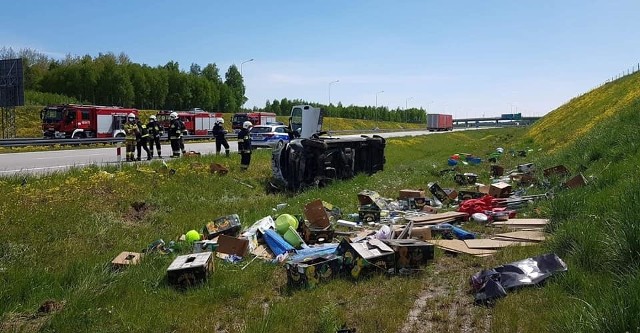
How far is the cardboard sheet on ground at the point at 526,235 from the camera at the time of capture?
6723 millimetres

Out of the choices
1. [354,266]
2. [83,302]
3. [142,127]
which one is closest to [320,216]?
[354,266]

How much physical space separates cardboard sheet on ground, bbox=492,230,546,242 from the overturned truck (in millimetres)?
7502

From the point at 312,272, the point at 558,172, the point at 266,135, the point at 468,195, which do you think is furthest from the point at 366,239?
the point at 266,135

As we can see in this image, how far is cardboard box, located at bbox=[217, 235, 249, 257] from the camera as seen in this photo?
7055 millimetres

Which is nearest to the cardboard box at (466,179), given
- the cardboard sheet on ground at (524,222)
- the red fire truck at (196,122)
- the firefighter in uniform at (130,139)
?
the cardboard sheet on ground at (524,222)

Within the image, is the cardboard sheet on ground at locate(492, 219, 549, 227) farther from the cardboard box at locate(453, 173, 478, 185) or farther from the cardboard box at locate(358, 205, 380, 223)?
the cardboard box at locate(453, 173, 478, 185)

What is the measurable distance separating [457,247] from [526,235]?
1.03m

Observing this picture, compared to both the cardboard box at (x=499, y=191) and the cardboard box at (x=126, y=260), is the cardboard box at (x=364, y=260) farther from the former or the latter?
the cardboard box at (x=499, y=191)

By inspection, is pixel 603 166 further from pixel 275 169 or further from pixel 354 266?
pixel 275 169

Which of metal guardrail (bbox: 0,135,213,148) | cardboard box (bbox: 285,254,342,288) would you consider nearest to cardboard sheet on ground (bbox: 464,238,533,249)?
cardboard box (bbox: 285,254,342,288)

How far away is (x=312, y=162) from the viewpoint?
14367 mm

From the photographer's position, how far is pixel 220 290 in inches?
218

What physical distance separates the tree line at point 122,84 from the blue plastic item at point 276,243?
67.6m

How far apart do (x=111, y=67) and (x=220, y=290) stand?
72976mm
